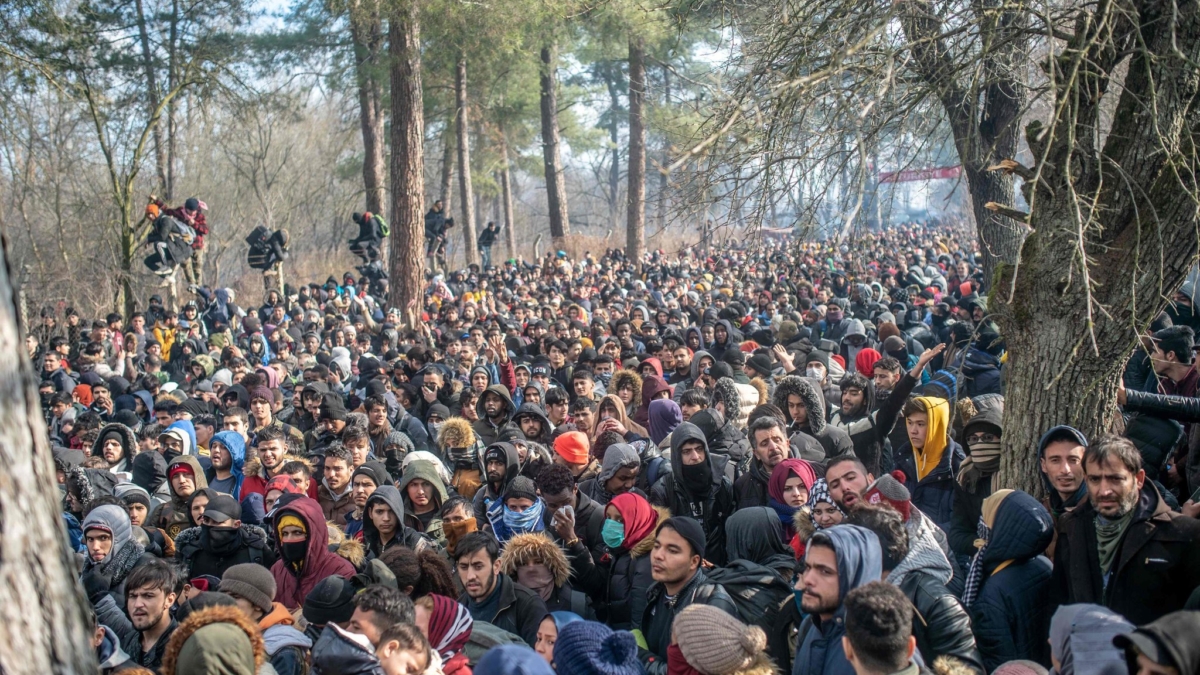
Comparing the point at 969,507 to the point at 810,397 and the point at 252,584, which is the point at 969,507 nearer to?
the point at 810,397

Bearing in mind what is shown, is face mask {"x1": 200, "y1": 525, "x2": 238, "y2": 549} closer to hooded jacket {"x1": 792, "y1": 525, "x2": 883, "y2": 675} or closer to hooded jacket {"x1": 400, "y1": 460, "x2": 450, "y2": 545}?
hooded jacket {"x1": 400, "y1": 460, "x2": 450, "y2": 545}

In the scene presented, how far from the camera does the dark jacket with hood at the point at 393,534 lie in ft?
17.9

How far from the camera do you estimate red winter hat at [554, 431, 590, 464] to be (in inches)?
250

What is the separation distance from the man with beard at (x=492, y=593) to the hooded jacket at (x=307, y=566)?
2.32 ft

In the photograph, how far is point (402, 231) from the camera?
1473cm

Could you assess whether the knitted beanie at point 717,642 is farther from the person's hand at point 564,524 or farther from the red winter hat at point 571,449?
the red winter hat at point 571,449

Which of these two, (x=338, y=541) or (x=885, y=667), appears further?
(x=338, y=541)

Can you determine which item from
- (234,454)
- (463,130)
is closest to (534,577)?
(234,454)

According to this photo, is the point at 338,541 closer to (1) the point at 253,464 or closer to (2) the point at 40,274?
(1) the point at 253,464

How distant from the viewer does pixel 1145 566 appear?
143 inches

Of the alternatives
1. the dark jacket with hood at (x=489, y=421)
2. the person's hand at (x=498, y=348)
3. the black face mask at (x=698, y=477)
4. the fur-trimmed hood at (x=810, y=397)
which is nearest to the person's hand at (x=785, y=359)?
the fur-trimmed hood at (x=810, y=397)

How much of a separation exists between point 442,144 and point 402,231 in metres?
15.6

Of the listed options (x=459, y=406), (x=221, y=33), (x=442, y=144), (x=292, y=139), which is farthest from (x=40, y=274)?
(x=292, y=139)

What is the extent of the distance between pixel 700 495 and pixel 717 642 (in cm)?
221
